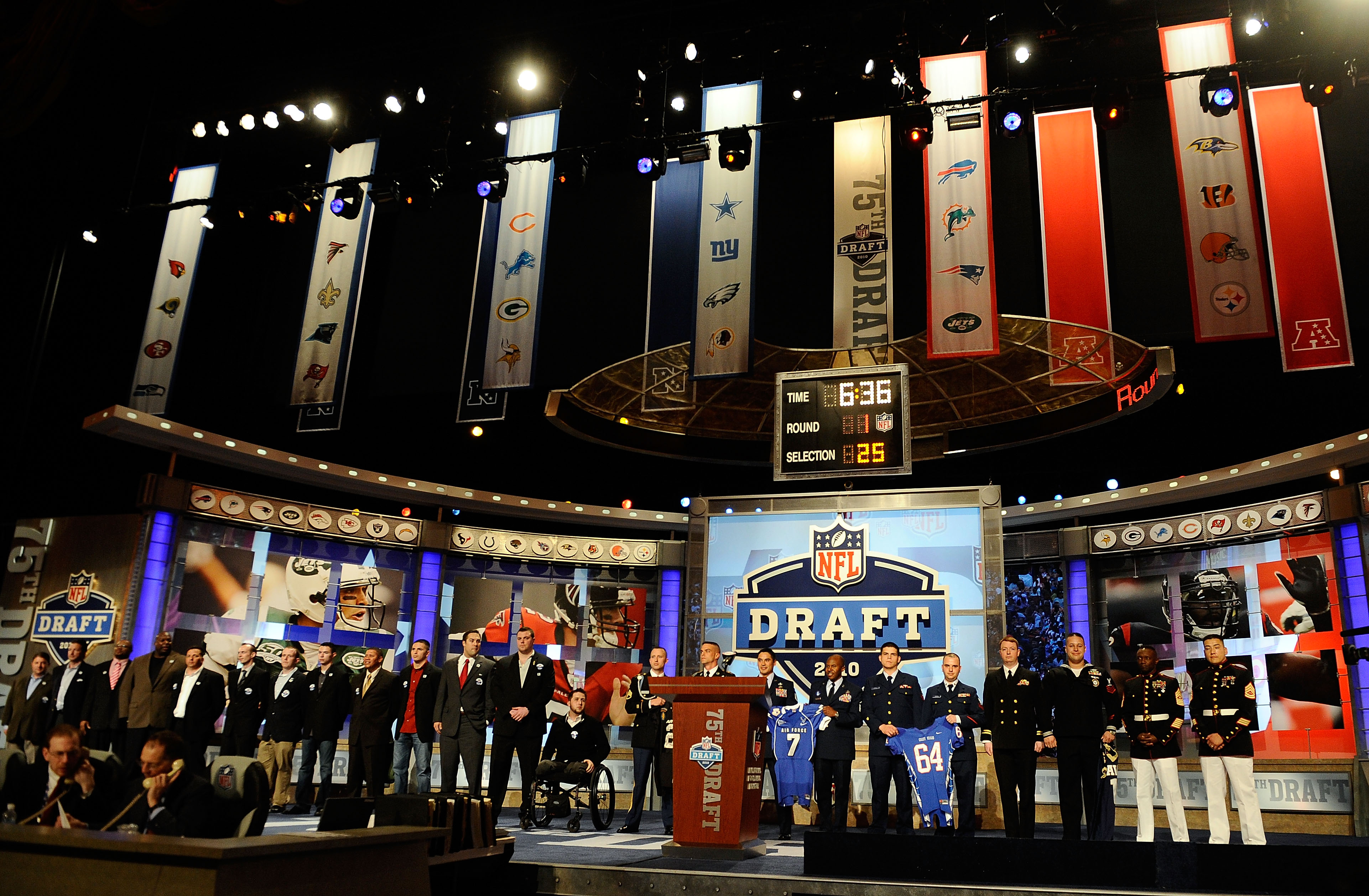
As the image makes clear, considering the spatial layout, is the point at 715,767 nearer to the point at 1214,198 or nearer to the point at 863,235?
the point at 863,235

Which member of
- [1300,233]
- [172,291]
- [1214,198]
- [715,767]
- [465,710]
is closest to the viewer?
[715,767]

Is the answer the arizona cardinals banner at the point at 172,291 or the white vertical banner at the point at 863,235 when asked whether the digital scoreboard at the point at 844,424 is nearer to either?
the white vertical banner at the point at 863,235

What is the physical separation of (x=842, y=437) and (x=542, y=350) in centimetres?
496

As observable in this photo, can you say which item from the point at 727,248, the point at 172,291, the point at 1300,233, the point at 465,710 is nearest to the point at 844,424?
the point at 727,248

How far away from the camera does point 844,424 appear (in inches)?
412

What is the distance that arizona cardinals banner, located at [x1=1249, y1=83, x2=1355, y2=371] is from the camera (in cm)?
870

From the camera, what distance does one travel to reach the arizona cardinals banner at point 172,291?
1147cm

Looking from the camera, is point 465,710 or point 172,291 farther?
point 172,291

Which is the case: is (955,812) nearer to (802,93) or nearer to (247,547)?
(802,93)

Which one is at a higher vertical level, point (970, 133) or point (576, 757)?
point (970, 133)

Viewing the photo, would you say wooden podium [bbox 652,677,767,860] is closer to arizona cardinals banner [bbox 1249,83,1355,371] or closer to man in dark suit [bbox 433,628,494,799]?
man in dark suit [bbox 433,628,494,799]

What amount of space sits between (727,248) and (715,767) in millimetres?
5652

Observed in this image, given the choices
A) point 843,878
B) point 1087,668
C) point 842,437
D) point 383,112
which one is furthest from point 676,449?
point 843,878

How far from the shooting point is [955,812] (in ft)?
34.1
